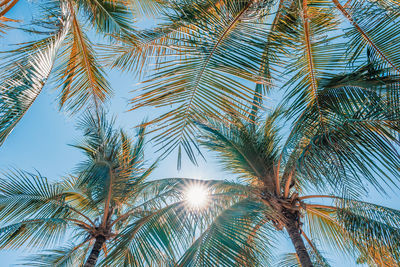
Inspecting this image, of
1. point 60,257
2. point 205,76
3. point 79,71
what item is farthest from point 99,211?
point 205,76

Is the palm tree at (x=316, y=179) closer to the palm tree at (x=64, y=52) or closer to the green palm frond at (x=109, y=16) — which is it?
the palm tree at (x=64, y=52)

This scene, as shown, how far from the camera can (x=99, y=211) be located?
6.45 meters

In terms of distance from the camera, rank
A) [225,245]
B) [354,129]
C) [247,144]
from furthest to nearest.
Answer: [247,144], [354,129], [225,245]

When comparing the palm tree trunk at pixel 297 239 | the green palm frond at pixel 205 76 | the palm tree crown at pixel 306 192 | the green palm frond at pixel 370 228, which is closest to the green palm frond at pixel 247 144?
the palm tree crown at pixel 306 192

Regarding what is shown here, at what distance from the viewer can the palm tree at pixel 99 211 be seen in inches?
155

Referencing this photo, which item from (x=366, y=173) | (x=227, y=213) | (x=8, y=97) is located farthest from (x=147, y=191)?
(x=366, y=173)

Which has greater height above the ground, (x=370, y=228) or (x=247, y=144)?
(x=247, y=144)

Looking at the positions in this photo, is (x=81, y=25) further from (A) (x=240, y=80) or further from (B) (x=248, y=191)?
(B) (x=248, y=191)

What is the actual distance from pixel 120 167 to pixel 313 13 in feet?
14.8

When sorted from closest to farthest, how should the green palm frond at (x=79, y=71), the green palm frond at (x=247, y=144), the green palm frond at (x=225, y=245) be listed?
the green palm frond at (x=225, y=245), the green palm frond at (x=79, y=71), the green palm frond at (x=247, y=144)

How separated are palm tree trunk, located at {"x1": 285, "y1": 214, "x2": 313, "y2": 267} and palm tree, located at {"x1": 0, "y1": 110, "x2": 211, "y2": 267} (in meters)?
2.00

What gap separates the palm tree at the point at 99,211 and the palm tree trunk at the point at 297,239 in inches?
78.8

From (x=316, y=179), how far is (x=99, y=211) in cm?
511

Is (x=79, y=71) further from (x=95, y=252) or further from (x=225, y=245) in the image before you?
(x=95, y=252)
